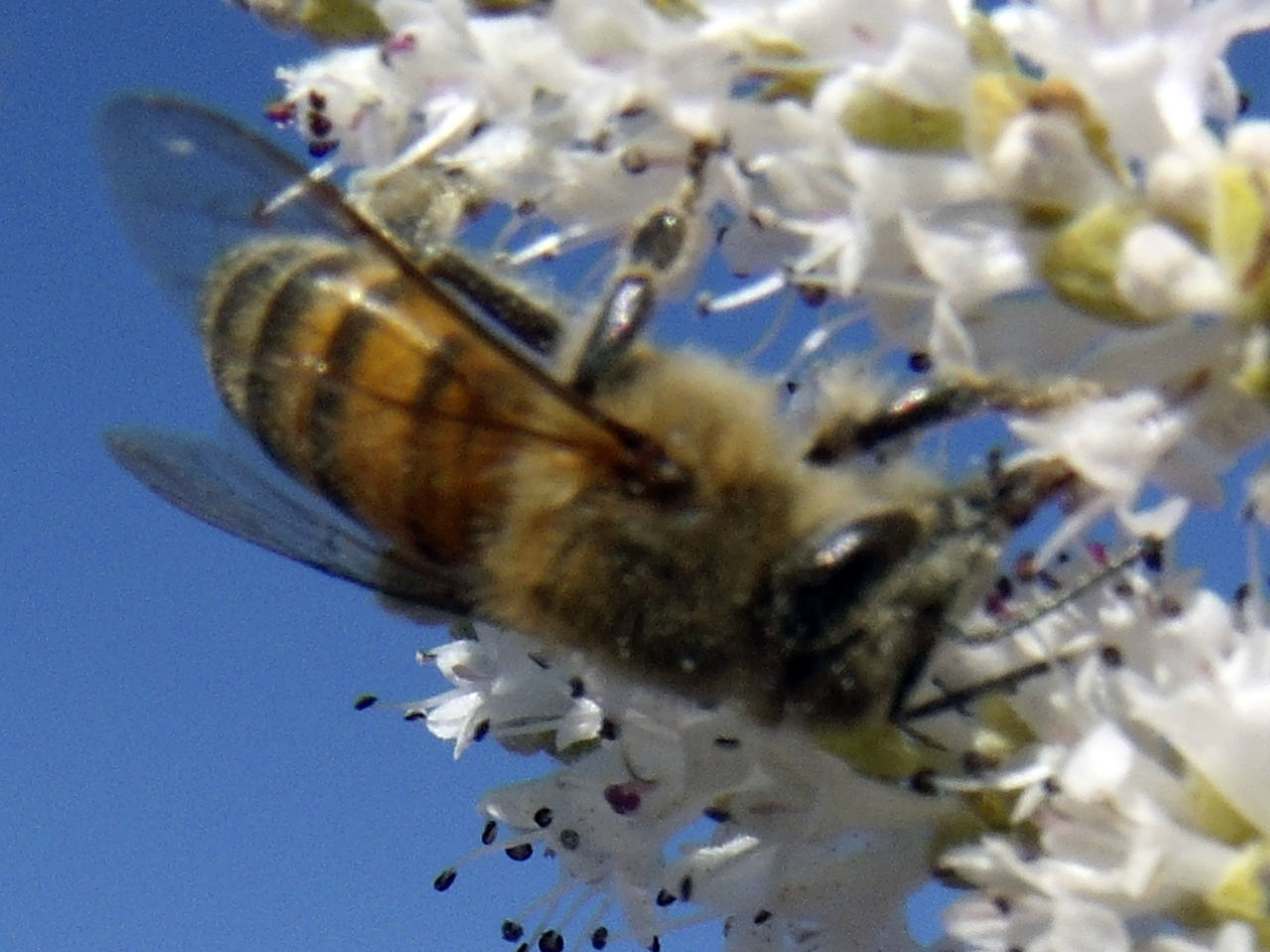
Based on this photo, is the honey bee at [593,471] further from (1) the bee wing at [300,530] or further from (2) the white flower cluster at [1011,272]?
(2) the white flower cluster at [1011,272]

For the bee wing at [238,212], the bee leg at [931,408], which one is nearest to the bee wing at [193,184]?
the bee wing at [238,212]

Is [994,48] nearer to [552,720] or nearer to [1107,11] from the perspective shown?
[1107,11]

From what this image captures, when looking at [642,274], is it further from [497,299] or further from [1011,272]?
[1011,272]

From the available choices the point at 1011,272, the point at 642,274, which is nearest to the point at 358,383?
the point at 642,274

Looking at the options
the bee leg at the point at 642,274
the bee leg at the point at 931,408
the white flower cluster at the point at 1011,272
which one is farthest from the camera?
the bee leg at the point at 642,274

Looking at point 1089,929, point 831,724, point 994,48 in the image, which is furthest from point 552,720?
point 994,48

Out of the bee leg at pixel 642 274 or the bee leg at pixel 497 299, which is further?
the bee leg at pixel 497 299

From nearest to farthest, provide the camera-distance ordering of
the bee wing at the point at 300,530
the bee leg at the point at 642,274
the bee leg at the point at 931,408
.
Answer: the bee leg at the point at 931,408 < the bee leg at the point at 642,274 < the bee wing at the point at 300,530

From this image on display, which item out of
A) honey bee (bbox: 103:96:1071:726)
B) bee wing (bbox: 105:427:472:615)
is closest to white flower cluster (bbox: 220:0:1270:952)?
honey bee (bbox: 103:96:1071:726)

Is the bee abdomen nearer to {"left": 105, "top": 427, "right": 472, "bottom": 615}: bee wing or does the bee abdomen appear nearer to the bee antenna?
{"left": 105, "top": 427, "right": 472, "bottom": 615}: bee wing
